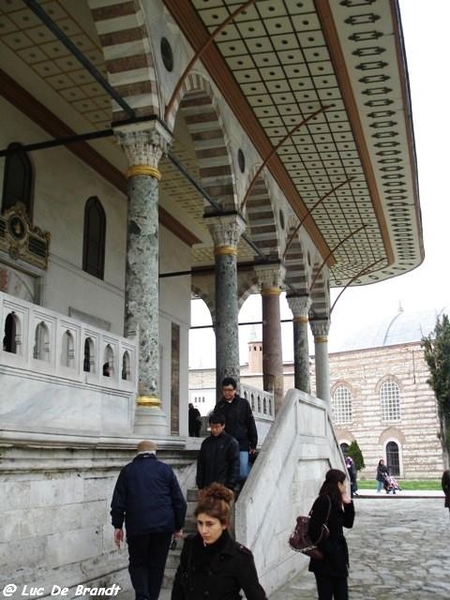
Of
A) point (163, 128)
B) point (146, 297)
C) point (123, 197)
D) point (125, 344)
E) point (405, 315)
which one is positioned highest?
point (405, 315)

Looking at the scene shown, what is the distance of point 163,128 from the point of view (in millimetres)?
7090

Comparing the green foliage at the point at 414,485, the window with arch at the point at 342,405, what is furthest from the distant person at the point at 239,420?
the window with arch at the point at 342,405

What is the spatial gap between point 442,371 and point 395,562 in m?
25.5

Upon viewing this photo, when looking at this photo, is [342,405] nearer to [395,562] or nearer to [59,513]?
[395,562]

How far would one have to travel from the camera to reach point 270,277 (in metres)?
12.3

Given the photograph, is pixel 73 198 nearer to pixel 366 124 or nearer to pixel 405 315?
pixel 366 124

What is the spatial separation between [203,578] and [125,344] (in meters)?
4.02

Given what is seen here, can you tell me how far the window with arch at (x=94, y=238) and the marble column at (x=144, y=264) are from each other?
3842mm

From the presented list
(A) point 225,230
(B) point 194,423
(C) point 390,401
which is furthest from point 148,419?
(C) point 390,401

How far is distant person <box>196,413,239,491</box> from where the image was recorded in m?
5.27

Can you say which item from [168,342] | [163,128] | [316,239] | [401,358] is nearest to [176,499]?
[163,128]

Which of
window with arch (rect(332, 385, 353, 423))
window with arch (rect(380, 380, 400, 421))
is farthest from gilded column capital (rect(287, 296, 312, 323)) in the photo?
window with arch (rect(332, 385, 353, 423))

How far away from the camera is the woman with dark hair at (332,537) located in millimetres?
4031

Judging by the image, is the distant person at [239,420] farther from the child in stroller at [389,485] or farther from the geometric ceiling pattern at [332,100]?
the child in stroller at [389,485]
